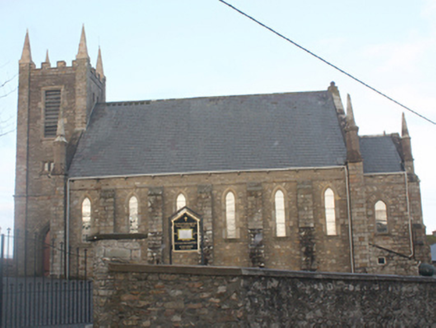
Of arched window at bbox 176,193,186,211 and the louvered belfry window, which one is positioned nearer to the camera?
arched window at bbox 176,193,186,211

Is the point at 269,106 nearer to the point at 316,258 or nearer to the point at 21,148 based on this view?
the point at 316,258

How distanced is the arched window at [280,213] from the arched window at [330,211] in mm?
2561

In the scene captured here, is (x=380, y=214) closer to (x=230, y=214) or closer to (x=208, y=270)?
(x=230, y=214)

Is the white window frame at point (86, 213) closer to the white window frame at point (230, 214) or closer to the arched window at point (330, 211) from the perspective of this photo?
the white window frame at point (230, 214)

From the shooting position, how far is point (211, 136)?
3253cm

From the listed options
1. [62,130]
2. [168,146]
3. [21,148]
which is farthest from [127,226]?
[21,148]

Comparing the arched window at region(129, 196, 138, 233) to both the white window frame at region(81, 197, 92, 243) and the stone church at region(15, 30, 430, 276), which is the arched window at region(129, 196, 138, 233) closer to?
the stone church at region(15, 30, 430, 276)

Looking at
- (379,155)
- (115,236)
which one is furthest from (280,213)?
(115,236)

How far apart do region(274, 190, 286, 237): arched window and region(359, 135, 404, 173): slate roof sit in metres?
5.84

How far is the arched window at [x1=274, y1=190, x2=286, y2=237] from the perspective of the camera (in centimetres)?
2923

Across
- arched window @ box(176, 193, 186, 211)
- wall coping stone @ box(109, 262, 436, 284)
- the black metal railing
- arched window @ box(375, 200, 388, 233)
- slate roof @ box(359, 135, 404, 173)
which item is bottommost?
the black metal railing

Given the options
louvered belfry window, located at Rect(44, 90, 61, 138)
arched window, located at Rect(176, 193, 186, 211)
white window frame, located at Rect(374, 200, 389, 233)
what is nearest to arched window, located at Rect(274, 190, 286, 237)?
arched window, located at Rect(176, 193, 186, 211)

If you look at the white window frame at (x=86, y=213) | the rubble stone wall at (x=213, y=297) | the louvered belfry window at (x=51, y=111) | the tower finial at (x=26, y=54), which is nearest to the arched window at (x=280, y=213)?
the white window frame at (x=86, y=213)

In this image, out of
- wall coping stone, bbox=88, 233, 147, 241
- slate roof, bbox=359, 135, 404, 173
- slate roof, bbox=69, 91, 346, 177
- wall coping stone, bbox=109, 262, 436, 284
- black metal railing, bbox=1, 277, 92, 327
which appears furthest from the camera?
slate roof, bbox=359, 135, 404, 173
